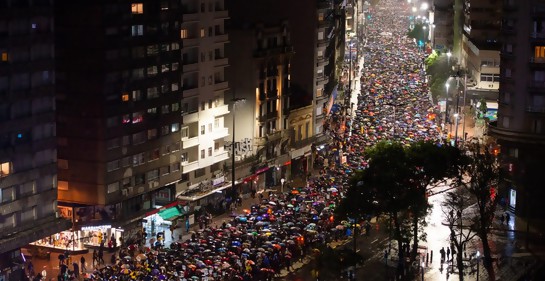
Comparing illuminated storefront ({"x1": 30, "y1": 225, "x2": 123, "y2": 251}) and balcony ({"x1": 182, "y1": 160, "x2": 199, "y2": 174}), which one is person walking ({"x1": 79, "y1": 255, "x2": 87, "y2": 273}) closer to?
illuminated storefront ({"x1": 30, "y1": 225, "x2": 123, "y2": 251})

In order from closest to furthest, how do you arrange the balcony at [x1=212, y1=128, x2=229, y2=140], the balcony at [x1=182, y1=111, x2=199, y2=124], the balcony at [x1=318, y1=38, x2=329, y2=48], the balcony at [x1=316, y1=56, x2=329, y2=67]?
the balcony at [x1=182, y1=111, x2=199, y2=124], the balcony at [x1=212, y1=128, x2=229, y2=140], the balcony at [x1=316, y1=56, x2=329, y2=67], the balcony at [x1=318, y1=38, x2=329, y2=48]

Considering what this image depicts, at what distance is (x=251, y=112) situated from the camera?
133125 mm

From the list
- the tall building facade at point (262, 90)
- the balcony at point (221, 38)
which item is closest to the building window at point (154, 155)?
the balcony at point (221, 38)

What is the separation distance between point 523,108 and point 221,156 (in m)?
30.8

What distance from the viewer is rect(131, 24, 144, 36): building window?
109 metres

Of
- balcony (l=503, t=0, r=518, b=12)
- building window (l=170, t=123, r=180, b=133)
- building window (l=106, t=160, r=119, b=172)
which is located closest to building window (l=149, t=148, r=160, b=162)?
building window (l=170, t=123, r=180, b=133)

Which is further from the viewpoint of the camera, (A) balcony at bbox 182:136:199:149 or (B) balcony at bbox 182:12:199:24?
A: (B) balcony at bbox 182:12:199:24

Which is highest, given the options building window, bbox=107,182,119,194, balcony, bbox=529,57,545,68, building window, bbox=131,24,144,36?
building window, bbox=131,24,144,36

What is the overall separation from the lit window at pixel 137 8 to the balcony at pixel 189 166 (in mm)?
16807

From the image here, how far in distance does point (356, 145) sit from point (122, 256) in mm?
55333

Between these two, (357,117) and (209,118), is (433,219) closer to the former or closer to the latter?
Answer: (209,118)

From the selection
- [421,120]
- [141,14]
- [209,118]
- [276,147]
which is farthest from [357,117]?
[141,14]

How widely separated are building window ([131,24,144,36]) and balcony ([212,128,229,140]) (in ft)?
59.5

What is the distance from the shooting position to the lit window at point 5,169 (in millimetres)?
93500
